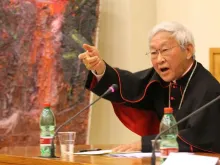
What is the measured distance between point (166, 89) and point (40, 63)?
1.23 meters

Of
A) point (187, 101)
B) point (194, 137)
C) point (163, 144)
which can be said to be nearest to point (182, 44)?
point (187, 101)

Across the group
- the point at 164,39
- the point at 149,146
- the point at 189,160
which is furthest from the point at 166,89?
the point at 189,160

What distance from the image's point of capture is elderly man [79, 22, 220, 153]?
305cm

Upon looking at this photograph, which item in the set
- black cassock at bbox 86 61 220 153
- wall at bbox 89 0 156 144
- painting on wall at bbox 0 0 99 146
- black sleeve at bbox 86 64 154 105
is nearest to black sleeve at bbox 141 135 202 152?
black cassock at bbox 86 61 220 153

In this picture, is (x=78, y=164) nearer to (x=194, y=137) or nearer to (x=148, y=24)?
→ (x=194, y=137)

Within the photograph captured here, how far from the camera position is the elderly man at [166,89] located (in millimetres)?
3051

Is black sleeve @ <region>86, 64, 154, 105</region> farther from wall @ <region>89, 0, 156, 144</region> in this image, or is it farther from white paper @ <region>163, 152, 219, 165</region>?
white paper @ <region>163, 152, 219, 165</region>

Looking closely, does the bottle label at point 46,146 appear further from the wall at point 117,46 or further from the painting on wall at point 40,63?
the wall at point 117,46

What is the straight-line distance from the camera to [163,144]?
230cm

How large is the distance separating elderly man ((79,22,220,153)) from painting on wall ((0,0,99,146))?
84cm

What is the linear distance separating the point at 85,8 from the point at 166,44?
1419 mm

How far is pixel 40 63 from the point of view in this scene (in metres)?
4.50

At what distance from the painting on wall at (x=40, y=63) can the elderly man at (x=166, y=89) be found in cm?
84

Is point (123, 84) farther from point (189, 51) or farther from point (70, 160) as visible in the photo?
point (70, 160)
